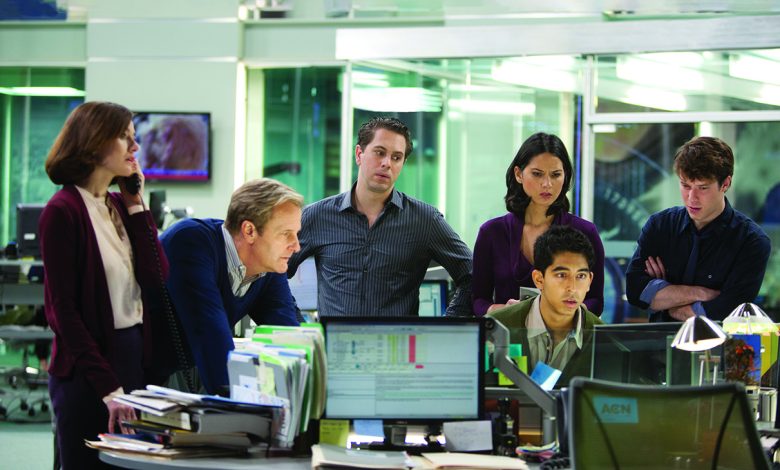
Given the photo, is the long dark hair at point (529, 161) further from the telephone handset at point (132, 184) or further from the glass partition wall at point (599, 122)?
the glass partition wall at point (599, 122)

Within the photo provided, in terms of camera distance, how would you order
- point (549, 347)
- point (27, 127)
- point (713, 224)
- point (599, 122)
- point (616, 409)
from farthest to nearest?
point (27, 127), point (599, 122), point (713, 224), point (549, 347), point (616, 409)

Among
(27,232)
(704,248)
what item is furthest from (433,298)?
(27,232)

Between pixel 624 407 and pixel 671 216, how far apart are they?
5.74 ft

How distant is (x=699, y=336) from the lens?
10.1 feet

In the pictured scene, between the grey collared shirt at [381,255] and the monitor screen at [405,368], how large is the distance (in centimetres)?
119

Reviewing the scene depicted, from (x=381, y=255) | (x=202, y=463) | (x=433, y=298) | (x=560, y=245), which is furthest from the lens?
(x=433, y=298)

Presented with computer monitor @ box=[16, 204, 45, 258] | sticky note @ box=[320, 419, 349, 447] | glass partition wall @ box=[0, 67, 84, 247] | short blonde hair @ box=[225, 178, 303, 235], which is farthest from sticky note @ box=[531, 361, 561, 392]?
glass partition wall @ box=[0, 67, 84, 247]

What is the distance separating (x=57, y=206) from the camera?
10.0 ft

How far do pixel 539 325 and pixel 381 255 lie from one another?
973 millimetres

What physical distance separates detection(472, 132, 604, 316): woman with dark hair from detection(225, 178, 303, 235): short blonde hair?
3.29 ft

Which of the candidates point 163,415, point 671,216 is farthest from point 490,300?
point 163,415

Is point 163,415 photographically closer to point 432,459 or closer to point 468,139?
point 432,459

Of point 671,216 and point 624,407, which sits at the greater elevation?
point 671,216

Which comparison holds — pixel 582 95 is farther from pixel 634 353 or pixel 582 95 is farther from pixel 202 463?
pixel 202 463
